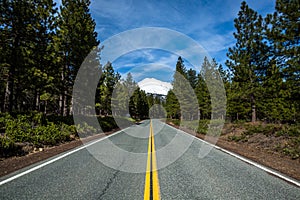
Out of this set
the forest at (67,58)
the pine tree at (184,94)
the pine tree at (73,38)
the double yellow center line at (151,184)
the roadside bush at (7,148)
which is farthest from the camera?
the pine tree at (184,94)

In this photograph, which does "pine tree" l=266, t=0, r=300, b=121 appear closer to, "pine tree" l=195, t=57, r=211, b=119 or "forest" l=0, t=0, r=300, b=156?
"forest" l=0, t=0, r=300, b=156

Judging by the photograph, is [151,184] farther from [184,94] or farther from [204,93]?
[184,94]

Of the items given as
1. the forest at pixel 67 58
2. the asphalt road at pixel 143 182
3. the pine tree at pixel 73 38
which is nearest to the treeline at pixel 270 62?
the forest at pixel 67 58

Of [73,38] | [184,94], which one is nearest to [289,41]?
[73,38]

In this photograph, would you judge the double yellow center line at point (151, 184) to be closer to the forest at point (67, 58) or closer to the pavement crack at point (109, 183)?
the pavement crack at point (109, 183)

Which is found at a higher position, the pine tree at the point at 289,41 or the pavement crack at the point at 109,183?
the pine tree at the point at 289,41

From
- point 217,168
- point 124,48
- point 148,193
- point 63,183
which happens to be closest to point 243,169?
point 217,168

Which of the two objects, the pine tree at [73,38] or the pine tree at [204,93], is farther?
the pine tree at [204,93]

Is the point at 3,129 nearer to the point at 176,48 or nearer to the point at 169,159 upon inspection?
the point at 169,159

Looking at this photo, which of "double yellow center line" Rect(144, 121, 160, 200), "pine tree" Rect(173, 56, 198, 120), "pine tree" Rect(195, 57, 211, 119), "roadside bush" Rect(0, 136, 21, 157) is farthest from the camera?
"pine tree" Rect(173, 56, 198, 120)

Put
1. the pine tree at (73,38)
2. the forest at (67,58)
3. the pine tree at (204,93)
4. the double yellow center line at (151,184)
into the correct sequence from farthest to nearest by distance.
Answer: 1. the pine tree at (204,93)
2. the pine tree at (73,38)
3. the forest at (67,58)
4. the double yellow center line at (151,184)

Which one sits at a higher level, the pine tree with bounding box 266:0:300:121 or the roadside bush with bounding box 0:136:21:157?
the pine tree with bounding box 266:0:300:121

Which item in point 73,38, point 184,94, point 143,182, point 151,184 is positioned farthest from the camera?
point 184,94

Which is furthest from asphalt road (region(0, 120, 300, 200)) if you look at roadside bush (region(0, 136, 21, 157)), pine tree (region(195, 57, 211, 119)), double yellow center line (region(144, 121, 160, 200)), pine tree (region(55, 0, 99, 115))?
pine tree (region(195, 57, 211, 119))
